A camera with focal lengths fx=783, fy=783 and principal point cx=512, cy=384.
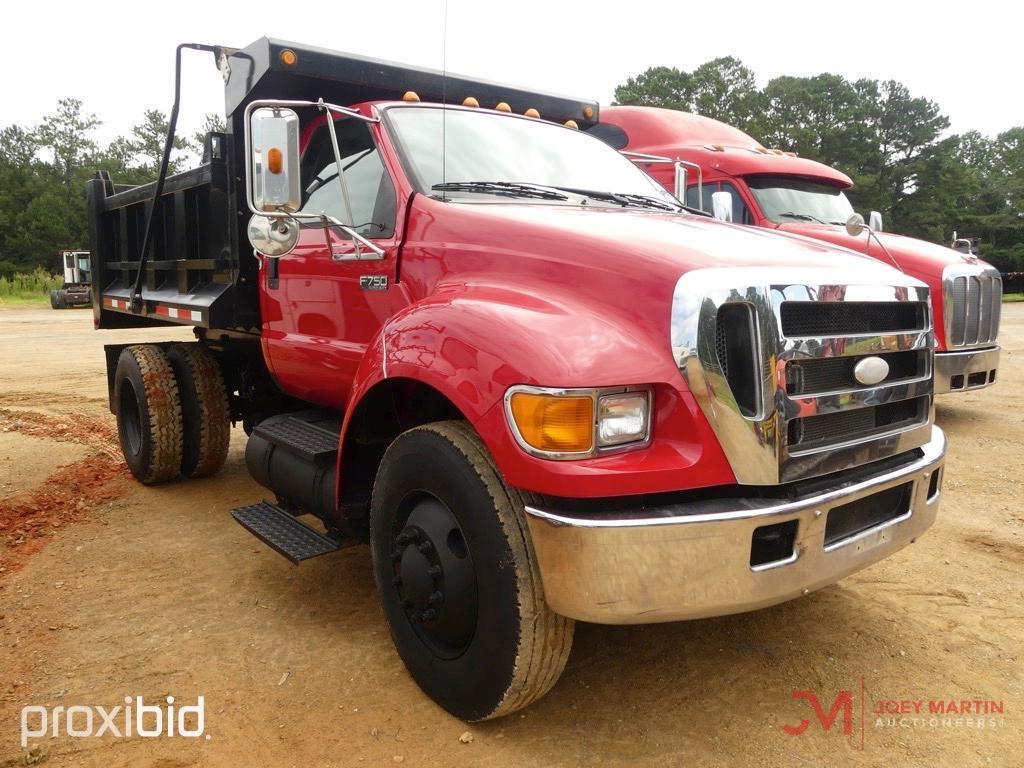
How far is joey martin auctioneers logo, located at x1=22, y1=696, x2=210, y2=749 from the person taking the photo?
2637 millimetres

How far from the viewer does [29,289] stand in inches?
1550

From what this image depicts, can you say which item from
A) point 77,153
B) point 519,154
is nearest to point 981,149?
point 77,153

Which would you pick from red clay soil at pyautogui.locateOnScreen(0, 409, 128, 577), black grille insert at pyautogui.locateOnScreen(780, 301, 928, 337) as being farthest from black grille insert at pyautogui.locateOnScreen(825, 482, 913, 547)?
red clay soil at pyautogui.locateOnScreen(0, 409, 128, 577)

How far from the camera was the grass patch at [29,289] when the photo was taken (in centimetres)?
3594

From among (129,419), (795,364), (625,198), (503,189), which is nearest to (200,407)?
(129,419)

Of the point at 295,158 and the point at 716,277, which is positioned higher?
the point at 295,158

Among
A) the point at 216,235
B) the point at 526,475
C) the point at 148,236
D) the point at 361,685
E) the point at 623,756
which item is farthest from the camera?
the point at 148,236

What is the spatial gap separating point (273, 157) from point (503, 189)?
97 centimetres

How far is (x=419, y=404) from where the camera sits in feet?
10.5

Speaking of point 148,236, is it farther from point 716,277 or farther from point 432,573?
point 716,277

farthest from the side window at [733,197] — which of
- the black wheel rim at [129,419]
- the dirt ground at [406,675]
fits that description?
the black wheel rim at [129,419]

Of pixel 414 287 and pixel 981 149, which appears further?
pixel 981 149

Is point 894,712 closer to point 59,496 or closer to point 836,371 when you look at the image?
point 836,371

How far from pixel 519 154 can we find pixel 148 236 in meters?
2.84
